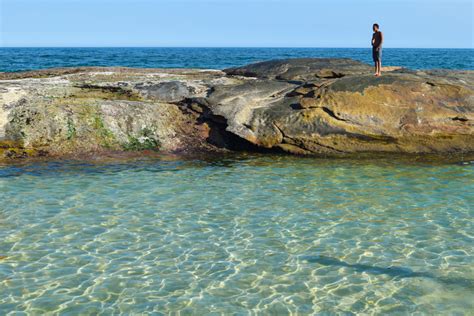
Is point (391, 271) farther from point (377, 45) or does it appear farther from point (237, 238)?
point (377, 45)

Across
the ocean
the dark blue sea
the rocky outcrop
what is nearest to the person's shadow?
the ocean

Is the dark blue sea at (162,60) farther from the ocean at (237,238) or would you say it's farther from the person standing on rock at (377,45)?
the ocean at (237,238)

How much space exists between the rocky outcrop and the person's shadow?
690 centimetres

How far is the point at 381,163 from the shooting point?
47.2ft

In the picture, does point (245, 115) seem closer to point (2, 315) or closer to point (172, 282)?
point (172, 282)

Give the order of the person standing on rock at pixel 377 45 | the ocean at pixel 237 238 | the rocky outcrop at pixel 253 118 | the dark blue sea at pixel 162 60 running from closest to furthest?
1. the ocean at pixel 237 238
2. the rocky outcrop at pixel 253 118
3. the person standing on rock at pixel 377 45
4. the dark blue sea at pixel 162 60

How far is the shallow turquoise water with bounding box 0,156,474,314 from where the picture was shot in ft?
23.6

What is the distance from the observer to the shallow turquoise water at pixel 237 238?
720 centimetres

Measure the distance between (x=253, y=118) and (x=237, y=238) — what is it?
6410 mm

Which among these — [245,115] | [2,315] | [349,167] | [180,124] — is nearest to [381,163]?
[349,167]

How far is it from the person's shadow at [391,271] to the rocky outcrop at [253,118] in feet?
22.6

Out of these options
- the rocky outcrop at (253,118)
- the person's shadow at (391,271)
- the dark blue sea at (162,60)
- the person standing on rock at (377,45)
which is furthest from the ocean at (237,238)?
the dark blue sea at (162,60)

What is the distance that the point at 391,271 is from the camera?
7.95 metres

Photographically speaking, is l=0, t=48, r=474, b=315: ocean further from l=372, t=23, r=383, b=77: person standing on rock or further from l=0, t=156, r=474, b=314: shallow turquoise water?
l=372, t=23, r=383, b=77: person standing on rock
